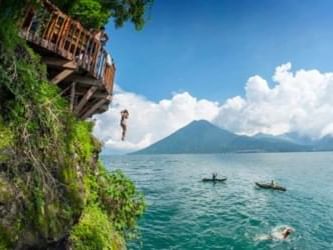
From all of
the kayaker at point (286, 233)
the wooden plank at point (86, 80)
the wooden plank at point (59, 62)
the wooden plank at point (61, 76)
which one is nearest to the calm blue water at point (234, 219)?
the kayaker at point (286, 233)

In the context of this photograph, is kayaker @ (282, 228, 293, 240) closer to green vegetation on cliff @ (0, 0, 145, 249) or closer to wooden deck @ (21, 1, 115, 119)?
wooden deck @ (21, 1, 115, 119)

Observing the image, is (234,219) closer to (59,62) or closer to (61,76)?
(61,76)

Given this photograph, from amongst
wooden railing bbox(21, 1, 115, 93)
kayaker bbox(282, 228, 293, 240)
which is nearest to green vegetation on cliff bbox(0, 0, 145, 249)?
wooden railing bbox(21, 1, 115, 93)

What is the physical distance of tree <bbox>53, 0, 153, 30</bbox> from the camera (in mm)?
12320

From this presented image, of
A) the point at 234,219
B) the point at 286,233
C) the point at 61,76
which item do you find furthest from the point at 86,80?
the point at 234,219

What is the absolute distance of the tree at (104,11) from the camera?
12320 millimetres

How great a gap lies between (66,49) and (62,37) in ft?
4.29

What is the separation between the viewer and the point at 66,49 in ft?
39.0

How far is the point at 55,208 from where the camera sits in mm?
7621

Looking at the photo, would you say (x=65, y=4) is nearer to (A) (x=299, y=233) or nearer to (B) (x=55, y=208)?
(B) (x=55, y=208)

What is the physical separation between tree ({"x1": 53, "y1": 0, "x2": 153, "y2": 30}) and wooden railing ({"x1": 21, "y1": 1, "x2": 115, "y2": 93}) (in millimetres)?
1271

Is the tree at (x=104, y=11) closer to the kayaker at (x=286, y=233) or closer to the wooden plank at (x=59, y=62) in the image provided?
the wooden plank at (x=59, y=62)

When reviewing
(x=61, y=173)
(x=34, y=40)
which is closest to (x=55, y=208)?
(x=61, y=173)

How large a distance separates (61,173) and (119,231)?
573 centimetres
